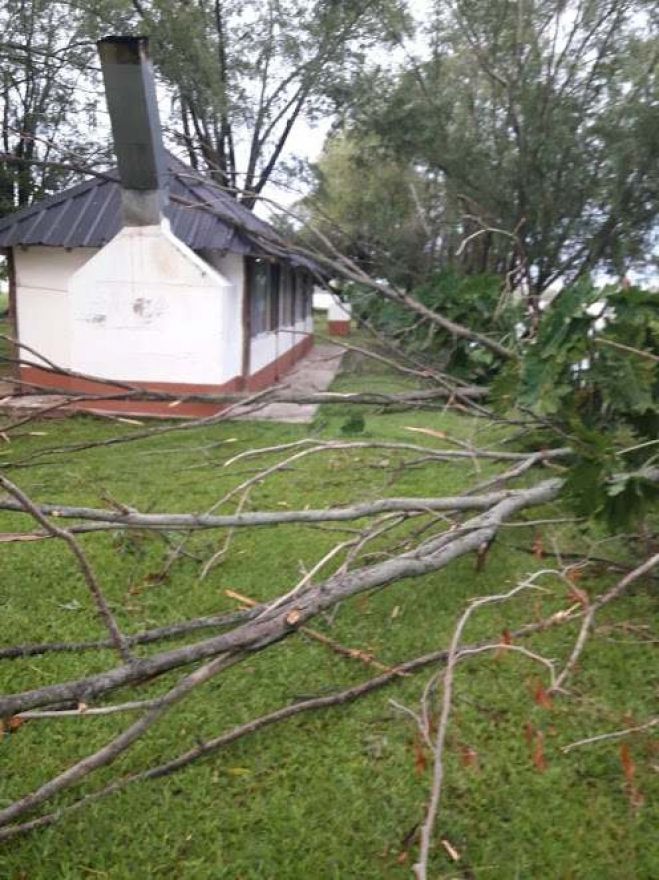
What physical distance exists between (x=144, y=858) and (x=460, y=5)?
12.6 meters

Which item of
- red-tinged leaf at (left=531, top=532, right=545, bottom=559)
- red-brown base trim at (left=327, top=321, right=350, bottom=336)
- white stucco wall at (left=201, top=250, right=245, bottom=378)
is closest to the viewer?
Answer: red-tinged leaf at (left=531, top=532, right=545, bottom=559)

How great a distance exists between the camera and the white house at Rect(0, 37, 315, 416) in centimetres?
705

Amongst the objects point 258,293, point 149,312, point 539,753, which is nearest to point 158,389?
point 149,312

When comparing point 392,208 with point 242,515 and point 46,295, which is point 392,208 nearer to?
point 46,295

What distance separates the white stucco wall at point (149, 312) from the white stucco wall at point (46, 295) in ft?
4.31

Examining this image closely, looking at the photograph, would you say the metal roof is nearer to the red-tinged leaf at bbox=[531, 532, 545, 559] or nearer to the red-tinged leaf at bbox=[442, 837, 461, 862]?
the red-tinged leaf at bbox=[531, 532, 545, 559]

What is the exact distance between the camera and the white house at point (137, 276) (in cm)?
705

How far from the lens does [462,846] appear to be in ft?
8.23

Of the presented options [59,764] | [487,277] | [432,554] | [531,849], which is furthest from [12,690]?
[487,277]

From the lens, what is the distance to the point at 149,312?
920cm

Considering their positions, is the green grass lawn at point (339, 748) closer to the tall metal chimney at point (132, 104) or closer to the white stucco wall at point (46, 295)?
the tall metal chimney at point (132, 104)

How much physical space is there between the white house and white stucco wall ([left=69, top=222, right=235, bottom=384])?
0.01m

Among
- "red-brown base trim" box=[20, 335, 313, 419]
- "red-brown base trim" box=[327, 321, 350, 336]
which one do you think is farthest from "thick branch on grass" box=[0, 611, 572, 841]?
"red-brown base trim" box=[327, 321, 350, 336]

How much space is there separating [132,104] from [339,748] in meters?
5.99
